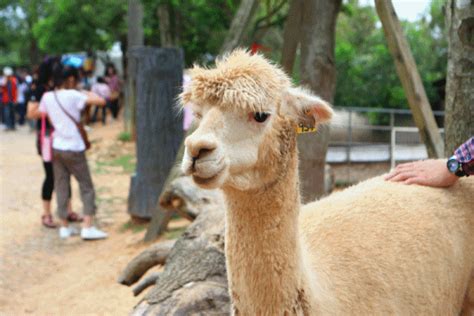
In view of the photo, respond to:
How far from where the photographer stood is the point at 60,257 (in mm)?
8789

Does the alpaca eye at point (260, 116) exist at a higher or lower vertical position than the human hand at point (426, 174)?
higher

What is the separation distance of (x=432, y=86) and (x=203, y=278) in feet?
46.2

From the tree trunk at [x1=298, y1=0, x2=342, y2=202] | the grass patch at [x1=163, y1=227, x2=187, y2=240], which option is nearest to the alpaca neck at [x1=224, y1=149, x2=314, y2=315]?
the tree trunk at [x1=298, y1=0, x2=342, y2=202]

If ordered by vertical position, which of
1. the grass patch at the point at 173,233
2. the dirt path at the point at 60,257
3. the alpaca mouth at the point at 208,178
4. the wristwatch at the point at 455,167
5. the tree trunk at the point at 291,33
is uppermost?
the tree trunk at the point at 291,33

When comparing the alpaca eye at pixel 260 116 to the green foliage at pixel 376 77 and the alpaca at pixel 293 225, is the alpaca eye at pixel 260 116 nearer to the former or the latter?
the alpaca at pixel 293 225

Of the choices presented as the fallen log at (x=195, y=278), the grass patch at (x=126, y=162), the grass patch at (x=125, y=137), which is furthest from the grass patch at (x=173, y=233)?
the grass patch at (x=125, y=137)

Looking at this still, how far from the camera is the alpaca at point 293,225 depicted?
2.95 meters

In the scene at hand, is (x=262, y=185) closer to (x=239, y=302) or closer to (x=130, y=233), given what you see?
(x=239, y=302)

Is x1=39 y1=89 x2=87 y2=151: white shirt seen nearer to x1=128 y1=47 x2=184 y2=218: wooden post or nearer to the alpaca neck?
x1=128 y1=47 x2=184 y2=218: wooden post

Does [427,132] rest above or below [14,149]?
above

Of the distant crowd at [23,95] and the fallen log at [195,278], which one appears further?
the distant crowd at [23,95]

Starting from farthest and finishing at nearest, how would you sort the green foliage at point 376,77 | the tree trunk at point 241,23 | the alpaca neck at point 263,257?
the green foliage at point 376,77 < the tree trunk at point 241,23 < the alpaca neck at point 263,257

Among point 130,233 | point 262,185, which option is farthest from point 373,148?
point 262,185

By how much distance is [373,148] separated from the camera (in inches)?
567
